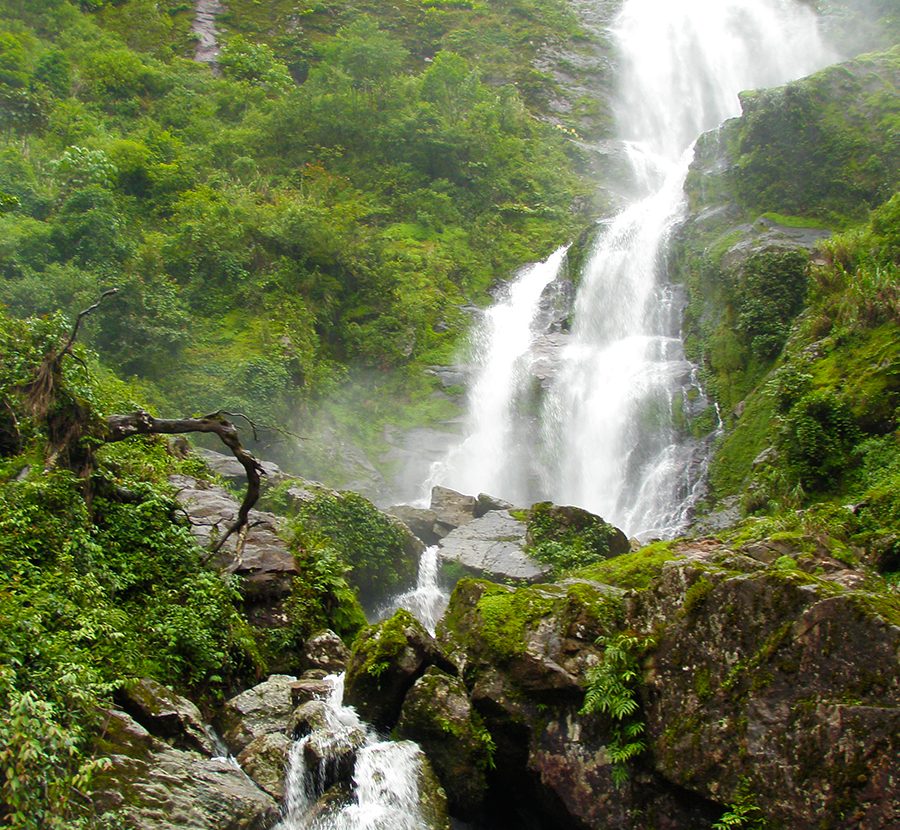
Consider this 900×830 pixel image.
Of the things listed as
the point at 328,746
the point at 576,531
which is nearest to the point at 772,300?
the point at 576,531

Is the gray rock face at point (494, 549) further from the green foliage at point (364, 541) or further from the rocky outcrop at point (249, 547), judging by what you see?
the rocky outcrop at point (249, 547)

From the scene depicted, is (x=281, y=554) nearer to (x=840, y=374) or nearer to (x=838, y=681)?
(x=838, y=681)

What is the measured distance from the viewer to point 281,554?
1193cm

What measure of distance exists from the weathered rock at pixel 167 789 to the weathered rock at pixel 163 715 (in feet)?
1.71

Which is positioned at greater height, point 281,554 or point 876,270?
point 876,270

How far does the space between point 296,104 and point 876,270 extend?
26.4 metres

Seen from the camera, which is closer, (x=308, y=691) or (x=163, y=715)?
(x=163, y=715)

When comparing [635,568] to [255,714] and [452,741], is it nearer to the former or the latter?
[452,741]

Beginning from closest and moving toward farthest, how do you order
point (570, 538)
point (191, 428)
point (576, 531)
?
point (191, 428), point (570, 538), point (576, 531)

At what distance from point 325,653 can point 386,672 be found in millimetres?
2502

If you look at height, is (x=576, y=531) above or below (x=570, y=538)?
above

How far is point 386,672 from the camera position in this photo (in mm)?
8586

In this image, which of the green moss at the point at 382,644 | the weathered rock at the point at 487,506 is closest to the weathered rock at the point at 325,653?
the green moss at the point at 382,644

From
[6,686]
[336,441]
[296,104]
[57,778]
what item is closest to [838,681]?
[57,778]
